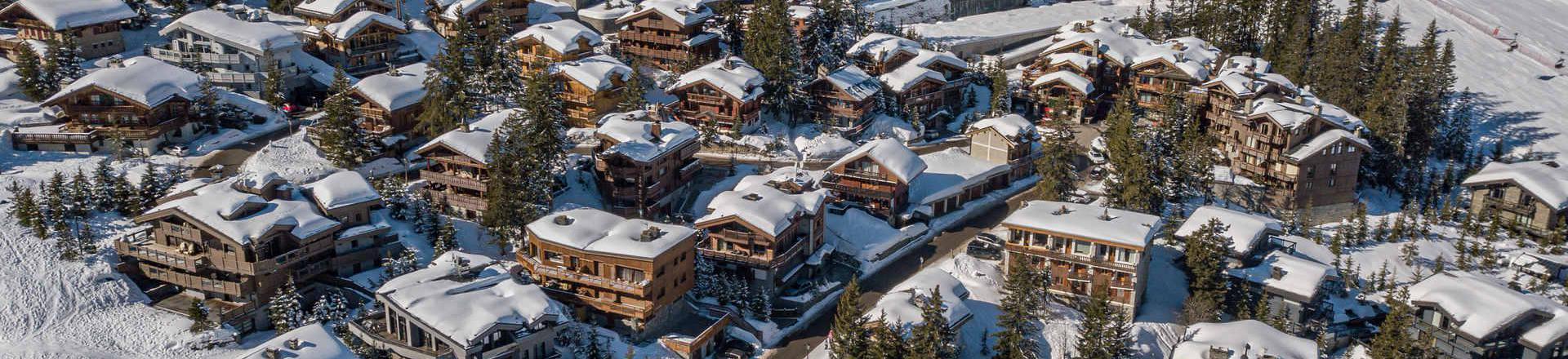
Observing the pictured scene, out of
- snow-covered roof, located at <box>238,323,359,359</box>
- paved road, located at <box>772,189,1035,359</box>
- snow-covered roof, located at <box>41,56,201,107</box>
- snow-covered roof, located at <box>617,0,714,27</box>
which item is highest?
snow-covered roof, located at <box>617,0,714,27</box>

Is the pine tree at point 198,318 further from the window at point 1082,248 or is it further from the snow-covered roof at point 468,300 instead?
the window at point 1082,248

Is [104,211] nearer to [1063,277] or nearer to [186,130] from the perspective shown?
[186,130]

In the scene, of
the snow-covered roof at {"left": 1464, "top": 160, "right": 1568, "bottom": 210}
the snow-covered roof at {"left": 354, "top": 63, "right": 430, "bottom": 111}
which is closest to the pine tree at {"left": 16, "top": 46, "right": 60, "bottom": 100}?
the snow-covered roof at {"left": 354, "top": 63, "right": 430, "bottom": 111}

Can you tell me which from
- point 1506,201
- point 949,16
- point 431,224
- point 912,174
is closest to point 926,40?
point 949,16

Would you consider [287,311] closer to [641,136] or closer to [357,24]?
[641,136]

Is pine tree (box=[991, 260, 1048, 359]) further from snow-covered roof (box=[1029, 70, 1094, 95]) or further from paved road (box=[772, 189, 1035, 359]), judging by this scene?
snow-covered roof (box=[1029, 70, 1094, 95])

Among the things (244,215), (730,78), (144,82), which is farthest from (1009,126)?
(144,82)
